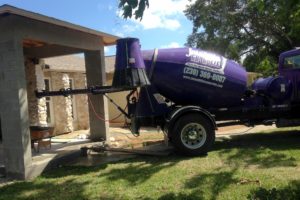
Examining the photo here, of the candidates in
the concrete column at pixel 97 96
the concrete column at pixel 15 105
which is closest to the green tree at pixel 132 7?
the concrete column at pixel 15 105

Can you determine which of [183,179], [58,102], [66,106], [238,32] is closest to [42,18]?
[183,179]

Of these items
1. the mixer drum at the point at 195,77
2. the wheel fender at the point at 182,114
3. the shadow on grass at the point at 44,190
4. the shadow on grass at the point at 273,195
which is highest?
the mixer drum at the point at 195,77

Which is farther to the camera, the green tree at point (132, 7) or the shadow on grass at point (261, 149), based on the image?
the shadow on grass at point (261, 149)

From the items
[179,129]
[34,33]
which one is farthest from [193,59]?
[34,33]

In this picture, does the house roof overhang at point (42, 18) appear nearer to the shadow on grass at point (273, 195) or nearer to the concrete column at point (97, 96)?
the concrete column at point (97, 96)

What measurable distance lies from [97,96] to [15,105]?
12.7 ft

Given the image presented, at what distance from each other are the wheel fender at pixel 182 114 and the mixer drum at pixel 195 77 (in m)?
0.60

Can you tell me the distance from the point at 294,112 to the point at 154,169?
16.3 ft

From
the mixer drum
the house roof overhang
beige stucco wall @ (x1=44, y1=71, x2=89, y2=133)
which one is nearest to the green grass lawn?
the mixer drum

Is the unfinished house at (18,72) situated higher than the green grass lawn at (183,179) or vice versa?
the unfinished house at (18,72)

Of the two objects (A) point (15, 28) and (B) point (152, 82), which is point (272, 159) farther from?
(A) point (15, 28)

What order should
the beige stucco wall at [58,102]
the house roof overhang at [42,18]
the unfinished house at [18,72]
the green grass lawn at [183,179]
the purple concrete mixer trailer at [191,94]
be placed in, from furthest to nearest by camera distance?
the beige stucco wall at [58,102]
the purple concrete mixer trailer at [191,94]
the unfinished house at [18,72]
the house roof overhang at [42,18]
the green grass lawn at [183,179]

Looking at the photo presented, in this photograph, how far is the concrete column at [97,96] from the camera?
12211 mm

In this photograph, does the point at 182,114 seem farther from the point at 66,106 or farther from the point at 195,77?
the point at 66,106
